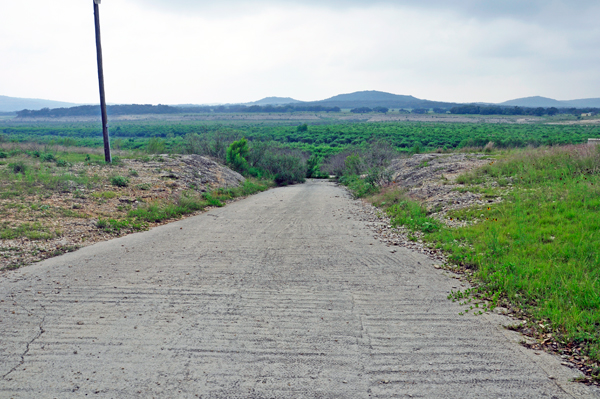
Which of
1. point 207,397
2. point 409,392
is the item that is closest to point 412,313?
point 409,392

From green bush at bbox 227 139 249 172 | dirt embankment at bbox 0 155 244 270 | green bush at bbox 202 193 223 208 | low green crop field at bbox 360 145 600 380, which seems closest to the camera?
low green crop field at bbox 360 145 600 380

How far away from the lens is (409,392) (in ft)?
11.5

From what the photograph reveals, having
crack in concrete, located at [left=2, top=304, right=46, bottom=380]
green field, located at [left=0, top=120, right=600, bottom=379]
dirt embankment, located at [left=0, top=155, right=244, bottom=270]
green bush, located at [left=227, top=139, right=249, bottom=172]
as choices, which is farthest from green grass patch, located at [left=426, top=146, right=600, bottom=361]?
green bush, located at [left=227, top=139, right=249, bottom=172]

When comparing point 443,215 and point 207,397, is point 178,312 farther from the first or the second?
point 443,215

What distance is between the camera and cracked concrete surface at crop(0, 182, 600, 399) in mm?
3596

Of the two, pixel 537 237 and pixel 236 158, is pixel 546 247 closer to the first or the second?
pixel 537 237

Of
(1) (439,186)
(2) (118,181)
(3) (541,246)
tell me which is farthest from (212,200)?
(3) (541,246)

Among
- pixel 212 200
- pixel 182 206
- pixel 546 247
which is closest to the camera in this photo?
pixel 546 247

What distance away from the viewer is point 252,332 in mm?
4566

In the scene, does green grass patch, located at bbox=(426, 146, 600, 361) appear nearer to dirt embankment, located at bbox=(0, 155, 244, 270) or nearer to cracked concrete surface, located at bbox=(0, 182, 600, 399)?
cracked concrete surface, located at bbox=(0, 182, 600, 399)

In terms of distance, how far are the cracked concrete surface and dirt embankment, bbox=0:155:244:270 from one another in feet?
2.72

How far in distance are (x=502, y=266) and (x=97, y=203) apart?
9.97 m

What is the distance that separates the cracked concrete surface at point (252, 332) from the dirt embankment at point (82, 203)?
0.83m

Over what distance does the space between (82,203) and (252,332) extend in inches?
322
